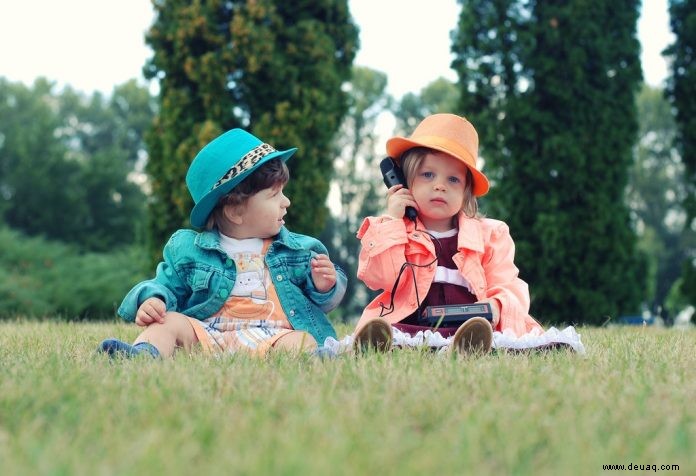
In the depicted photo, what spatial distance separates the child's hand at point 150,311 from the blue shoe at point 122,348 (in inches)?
8.1

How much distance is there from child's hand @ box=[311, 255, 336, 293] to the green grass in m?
0.99

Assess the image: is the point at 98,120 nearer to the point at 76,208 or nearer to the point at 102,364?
the point at 76,208

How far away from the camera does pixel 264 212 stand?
4.72m

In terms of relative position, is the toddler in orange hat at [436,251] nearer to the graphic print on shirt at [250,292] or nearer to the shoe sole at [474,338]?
the shoe sole at [474,338]

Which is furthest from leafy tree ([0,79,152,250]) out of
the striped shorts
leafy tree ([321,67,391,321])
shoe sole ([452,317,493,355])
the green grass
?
the green grass

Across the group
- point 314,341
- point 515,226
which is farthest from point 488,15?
point 314,341

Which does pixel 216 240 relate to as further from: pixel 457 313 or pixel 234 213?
pixel 457 313

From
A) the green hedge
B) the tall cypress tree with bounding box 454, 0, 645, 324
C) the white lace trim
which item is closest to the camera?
the white lace trim

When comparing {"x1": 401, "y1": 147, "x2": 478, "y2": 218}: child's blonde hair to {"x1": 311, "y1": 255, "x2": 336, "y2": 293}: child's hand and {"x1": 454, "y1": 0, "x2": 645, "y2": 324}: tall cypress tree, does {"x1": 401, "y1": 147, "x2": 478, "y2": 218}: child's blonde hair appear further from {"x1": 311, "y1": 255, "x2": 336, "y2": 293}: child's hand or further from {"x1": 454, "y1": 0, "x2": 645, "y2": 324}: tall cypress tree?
{"x1": 454, "y1": 0, "x2": 645, "y2": 324}: tall cypress tree

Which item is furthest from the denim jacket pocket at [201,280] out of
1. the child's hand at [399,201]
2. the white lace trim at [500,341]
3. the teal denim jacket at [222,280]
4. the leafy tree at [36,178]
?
the leafy tree at [36,178]

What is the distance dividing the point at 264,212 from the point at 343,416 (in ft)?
7.87

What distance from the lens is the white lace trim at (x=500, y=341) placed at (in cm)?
425

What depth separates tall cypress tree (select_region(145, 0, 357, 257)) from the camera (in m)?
11.9

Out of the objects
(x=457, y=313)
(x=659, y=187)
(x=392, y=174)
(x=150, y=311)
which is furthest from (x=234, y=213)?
(x=659, y=187)
